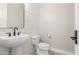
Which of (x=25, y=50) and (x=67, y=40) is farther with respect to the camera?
(x=67, y=40)

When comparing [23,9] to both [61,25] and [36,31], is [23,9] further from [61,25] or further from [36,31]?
[61,25]

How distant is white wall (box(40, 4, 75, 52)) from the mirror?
43 centimetres

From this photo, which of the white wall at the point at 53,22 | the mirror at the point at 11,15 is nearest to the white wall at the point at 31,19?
the white wall at the point at 53,22

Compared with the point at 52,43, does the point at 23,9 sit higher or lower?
higher

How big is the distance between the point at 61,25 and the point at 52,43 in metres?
0.46

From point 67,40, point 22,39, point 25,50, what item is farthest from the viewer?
point 67,40

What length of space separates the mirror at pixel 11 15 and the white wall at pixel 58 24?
0.43m

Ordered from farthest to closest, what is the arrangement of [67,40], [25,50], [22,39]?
[67,40] → [25,50] → [22,39]

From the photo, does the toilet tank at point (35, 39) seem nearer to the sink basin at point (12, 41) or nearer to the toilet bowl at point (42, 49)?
the toilet bowl at point (42, 49)

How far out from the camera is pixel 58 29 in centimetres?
260

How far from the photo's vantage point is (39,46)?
2328 millimetres

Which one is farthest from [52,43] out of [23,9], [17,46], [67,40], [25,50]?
[23,9]

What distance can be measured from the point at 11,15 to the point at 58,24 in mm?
1059

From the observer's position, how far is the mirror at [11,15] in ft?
7.43
